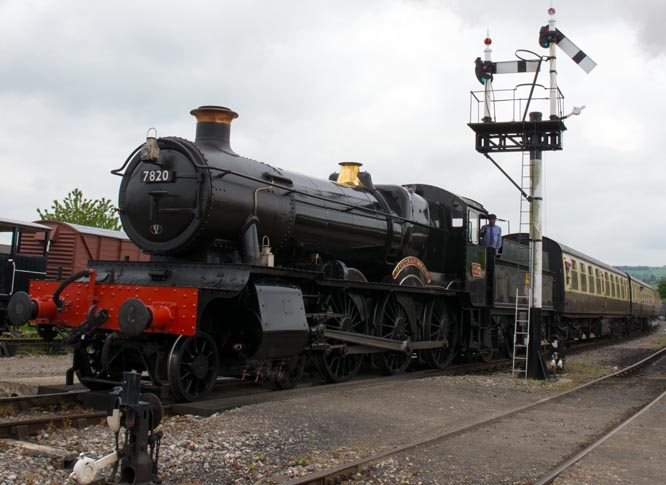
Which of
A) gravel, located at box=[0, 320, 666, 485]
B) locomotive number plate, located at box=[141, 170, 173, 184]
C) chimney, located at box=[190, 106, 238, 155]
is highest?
chimney, located at box=[190, 106, 238, 155]

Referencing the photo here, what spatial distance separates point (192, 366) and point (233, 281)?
1030 mm

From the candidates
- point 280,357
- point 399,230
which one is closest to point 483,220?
point 399,230

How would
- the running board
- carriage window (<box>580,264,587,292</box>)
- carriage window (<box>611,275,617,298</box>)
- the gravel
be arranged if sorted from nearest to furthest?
the gravel < the running board < carriage window (<box>580,264,587,292</box>) < carriage window (<box>611,275,617,298</box>)

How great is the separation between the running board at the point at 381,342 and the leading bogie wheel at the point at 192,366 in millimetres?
1729

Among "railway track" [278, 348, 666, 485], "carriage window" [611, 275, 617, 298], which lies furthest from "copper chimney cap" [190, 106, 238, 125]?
"carriage window" [611, 275, 617, 298]

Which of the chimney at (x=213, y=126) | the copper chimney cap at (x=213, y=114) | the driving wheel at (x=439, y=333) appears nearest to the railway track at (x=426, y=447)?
the driving wheel at (x=439, y=333)

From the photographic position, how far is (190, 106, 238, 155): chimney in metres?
8.33

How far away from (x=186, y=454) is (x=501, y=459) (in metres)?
2.59

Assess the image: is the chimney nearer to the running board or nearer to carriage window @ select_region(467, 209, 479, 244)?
the running board

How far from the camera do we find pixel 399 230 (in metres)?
11.1

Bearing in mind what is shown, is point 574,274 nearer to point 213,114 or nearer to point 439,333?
point 439,333

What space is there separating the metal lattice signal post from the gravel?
8.53 feet

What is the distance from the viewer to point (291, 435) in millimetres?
5996

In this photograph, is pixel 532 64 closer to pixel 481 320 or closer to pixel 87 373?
pixel 481 320
